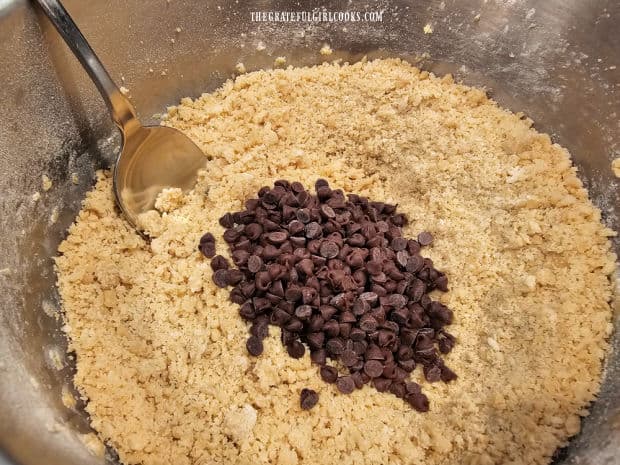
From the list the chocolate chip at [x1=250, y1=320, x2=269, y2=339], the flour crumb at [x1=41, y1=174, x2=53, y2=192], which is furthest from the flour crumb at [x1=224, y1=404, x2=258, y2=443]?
the flour crumb at [x1=41, y1=174, x2=53, y2=192]

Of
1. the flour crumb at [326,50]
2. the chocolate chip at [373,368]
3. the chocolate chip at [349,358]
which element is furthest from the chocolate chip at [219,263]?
the flour crumb at [326,50]

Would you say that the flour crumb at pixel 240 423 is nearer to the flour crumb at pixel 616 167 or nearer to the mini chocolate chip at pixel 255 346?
the mini chocolate chip at pixel 255 346

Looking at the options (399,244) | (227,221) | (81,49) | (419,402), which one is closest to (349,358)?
(419,402)

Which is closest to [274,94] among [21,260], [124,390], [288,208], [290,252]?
[288,208]

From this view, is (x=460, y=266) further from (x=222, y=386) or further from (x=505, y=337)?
(x=222, y=386)

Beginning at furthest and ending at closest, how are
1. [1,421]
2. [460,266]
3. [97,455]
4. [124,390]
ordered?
[460,266] → [124,390] → [97,455] → [1,421]

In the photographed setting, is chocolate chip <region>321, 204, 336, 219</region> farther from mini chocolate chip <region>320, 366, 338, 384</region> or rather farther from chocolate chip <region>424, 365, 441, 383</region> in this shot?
chocolate chip <region>424, 365, 441, 383</region>
